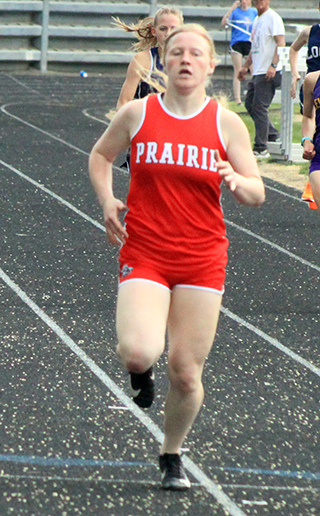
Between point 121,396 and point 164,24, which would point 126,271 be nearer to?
point 121,396

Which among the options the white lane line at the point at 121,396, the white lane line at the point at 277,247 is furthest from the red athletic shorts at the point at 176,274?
the white lane line at the point at 277,247

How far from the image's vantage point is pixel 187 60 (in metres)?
3.69

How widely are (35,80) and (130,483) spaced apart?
64.4 feet

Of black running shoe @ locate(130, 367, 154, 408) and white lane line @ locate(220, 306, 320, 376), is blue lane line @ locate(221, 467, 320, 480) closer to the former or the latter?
black running shoe @ locate(130, 367, 154, 408)

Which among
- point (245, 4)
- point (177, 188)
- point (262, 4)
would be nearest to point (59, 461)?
point (177, 188)

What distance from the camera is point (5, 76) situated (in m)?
23.2

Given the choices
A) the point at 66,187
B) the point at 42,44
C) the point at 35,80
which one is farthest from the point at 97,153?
the point at 42,44

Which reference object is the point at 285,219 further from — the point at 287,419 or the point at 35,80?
the point at 35,80

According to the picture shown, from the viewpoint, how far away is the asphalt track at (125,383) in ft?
13.1

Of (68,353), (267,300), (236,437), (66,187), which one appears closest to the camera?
(236,437)

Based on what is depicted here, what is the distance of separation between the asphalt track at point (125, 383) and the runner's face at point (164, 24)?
1.96m

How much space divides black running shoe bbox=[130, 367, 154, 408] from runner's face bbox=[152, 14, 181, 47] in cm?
301

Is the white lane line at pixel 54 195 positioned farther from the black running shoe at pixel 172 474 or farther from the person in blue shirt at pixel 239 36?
the person in blue shirt at pixel 239 36

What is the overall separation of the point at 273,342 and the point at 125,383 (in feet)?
4.40
